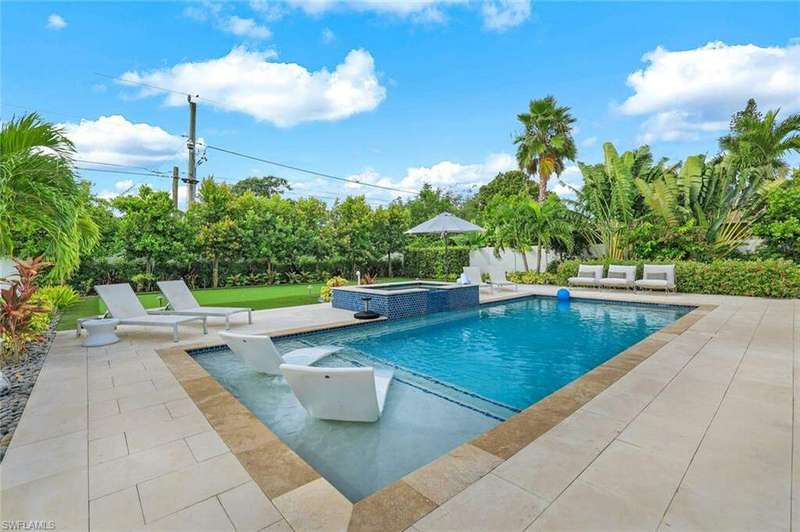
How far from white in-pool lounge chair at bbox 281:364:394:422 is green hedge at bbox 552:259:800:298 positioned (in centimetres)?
1392

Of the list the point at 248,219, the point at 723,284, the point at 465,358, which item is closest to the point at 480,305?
the point at 465,358

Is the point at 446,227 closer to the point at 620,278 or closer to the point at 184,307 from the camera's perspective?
the point at 620,278

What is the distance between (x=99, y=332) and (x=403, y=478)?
6.47 meters

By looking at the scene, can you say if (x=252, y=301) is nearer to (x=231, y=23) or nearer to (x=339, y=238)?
(x=339, y=238)

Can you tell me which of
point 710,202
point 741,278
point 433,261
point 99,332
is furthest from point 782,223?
point 99,332

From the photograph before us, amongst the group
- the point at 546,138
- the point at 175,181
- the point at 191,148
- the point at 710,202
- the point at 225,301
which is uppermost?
the point at 546,138

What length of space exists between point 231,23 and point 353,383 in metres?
16.3

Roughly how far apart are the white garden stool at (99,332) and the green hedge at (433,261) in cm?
1588

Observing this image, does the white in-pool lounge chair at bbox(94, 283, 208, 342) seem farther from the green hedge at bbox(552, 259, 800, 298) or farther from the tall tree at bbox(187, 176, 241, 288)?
the green hedge at bbox(552, 259, 800, 298)

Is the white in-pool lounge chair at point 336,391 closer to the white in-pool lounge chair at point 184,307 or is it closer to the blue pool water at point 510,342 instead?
the blue pool water at point 510,342

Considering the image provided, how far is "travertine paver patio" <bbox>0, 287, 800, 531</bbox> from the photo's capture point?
212 cm

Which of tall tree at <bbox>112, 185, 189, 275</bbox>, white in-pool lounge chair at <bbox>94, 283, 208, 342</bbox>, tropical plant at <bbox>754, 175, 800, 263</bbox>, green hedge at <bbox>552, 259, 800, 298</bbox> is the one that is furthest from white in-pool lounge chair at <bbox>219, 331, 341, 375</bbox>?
tropical plant at <bbox>754, 175, 800, 263</bbox>

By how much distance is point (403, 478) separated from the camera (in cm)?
258

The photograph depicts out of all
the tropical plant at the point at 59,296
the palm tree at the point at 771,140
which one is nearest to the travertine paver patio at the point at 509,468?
the tropical plant at the point at 59,296
